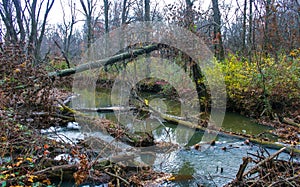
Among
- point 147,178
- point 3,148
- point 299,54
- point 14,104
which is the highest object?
point 299,54

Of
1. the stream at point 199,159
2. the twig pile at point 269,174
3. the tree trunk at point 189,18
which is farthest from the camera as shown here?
the tree trunk at point 189,18

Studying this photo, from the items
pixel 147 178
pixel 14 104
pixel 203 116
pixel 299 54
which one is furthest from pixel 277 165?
pixel 299 54

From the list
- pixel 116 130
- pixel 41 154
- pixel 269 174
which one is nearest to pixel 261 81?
pixel 116 130

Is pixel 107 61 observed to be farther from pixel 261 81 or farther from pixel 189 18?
pixel 261 81

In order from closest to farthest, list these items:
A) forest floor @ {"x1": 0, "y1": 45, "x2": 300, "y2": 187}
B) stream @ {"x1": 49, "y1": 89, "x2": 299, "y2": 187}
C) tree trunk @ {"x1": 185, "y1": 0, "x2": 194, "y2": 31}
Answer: forest floor @ {"x1": 0, "y1": 45, "x2": 300, "y2": 187} → stream @ {"x1": 49, "y1": 89, "x2": 299, "y2": 187} → tree trunk @ {"x1": 185, "y1": 0, "x2": 194, "y2": 31}

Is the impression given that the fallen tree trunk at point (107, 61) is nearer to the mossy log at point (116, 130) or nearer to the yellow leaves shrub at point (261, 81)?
the mossy log at point (116, 130)

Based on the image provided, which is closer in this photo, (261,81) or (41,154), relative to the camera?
(41,154)

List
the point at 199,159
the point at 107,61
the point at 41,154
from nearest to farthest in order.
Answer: the point at 41,154
the point at 199,159
the point at 107,61

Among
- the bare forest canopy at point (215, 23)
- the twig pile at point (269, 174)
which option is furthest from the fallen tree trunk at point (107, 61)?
the twig pile at point (269, 174)

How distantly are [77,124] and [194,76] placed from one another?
14.2ft

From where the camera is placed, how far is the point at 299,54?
10.6m

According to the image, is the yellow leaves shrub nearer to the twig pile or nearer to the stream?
the stream

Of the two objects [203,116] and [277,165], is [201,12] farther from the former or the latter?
[277,165]

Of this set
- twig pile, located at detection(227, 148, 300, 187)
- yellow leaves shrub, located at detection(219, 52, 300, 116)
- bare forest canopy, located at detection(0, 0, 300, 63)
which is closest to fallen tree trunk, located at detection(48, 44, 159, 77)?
bare forest canopy, located at detection(0, 0, 300, 63)
